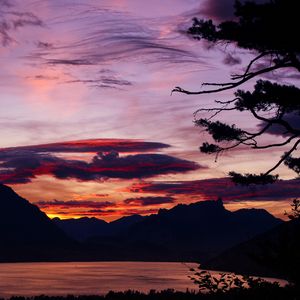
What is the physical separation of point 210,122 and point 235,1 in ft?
12.8

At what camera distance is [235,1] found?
17.5 meters

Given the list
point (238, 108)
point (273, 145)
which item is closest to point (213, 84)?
point (238, 108)

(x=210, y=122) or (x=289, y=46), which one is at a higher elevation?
(x=289, y=46)

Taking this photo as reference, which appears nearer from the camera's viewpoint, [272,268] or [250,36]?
[272,268]

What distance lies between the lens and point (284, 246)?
420 inches

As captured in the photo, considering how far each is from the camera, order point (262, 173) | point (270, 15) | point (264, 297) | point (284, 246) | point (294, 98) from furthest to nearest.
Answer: point (262, 173) → point (294, 98) → point (270, 15) → point (264, 297) → point (284, 246)

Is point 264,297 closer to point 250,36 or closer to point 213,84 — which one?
point 213,84

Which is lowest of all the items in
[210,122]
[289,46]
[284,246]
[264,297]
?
[264,297]

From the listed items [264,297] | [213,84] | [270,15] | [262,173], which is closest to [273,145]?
[262,173]

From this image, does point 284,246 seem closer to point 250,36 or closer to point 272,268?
point 272,268

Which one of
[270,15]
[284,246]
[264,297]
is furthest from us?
[270,15]

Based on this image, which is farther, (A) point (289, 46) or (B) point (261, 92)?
(B) point (261, 92)

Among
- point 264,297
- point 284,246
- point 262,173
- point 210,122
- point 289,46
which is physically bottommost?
point 264,297

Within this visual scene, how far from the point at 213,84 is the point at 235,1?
2.99 metres
